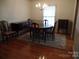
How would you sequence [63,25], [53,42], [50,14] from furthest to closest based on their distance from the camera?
1. [50,14]
2. [63,25]
3. [53,42]

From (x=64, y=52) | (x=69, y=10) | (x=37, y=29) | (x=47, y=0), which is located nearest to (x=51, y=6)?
(x=47, y=0)

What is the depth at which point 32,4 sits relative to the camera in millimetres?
8023

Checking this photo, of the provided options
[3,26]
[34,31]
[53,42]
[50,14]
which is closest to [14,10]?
[3,26]

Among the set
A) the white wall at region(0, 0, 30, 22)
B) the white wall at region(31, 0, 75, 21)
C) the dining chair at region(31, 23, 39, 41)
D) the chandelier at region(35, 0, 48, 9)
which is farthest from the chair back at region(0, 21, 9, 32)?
the white wall at region(31, 0, 75, 21)

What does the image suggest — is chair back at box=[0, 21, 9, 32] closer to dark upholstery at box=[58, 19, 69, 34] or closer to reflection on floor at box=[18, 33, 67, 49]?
reflection on floor at box=[18, 33, 67, 49]

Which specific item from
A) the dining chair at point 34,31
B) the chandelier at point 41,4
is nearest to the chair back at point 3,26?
the dining chair at point 34,31

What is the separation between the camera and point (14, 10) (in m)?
6.25

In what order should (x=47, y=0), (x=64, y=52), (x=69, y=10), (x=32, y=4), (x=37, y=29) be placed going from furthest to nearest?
(x=32, y=4)
(x=47, y=0)
(x=69, y=10)
(x=37, y=29)
(x=64, y=52)

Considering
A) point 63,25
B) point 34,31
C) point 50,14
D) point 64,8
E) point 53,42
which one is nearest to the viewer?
point 53,42

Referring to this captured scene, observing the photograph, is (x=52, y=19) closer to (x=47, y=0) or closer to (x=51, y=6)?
(x=51, y=6)

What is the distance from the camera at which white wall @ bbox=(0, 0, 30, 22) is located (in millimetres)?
5457

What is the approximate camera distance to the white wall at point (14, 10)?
5.46 metres

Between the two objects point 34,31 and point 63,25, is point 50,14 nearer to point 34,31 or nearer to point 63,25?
point 63,25

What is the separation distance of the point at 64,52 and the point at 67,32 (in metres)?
3.42
